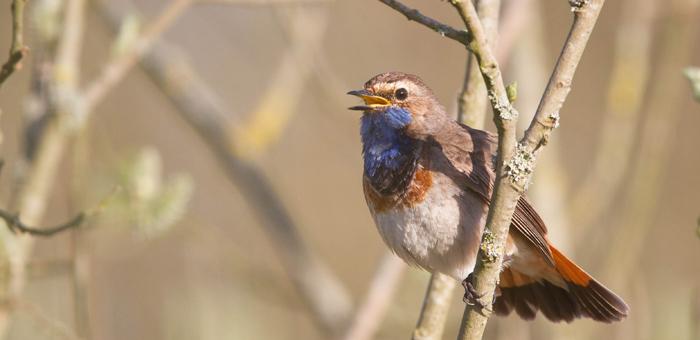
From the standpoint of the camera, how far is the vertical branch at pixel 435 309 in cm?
404

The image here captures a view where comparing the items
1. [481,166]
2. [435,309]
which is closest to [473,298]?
[435,309]

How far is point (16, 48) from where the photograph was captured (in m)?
3.17

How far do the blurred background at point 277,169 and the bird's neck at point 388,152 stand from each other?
352mm

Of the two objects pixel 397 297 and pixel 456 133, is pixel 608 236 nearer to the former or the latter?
pixel 397 297

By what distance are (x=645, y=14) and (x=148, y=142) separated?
4.76 meters

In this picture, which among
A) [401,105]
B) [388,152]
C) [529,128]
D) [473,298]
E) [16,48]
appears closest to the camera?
[529,128]

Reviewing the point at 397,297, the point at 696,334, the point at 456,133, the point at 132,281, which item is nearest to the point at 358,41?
the point at 397,297

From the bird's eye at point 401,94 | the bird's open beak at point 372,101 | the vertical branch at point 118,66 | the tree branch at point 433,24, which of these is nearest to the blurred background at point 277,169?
the vertical branch at point 118,66

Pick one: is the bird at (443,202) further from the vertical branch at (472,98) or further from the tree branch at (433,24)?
the tree branch at (433,24)

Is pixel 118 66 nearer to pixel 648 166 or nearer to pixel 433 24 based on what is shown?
pixel 433 24

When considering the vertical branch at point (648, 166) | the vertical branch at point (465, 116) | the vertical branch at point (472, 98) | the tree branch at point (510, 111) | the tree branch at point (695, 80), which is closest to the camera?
the tree branch at point (510, 111)

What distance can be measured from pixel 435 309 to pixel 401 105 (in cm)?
94

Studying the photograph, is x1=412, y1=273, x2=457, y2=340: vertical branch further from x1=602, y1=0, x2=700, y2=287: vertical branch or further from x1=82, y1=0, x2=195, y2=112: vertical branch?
x1=602, y1=0, x2=700, y2=287: vertical branch

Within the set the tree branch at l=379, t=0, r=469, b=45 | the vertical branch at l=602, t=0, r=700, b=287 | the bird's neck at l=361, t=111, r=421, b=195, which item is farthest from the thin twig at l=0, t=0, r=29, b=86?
the vertical branch at l=602, t=0, r=700, b=287
